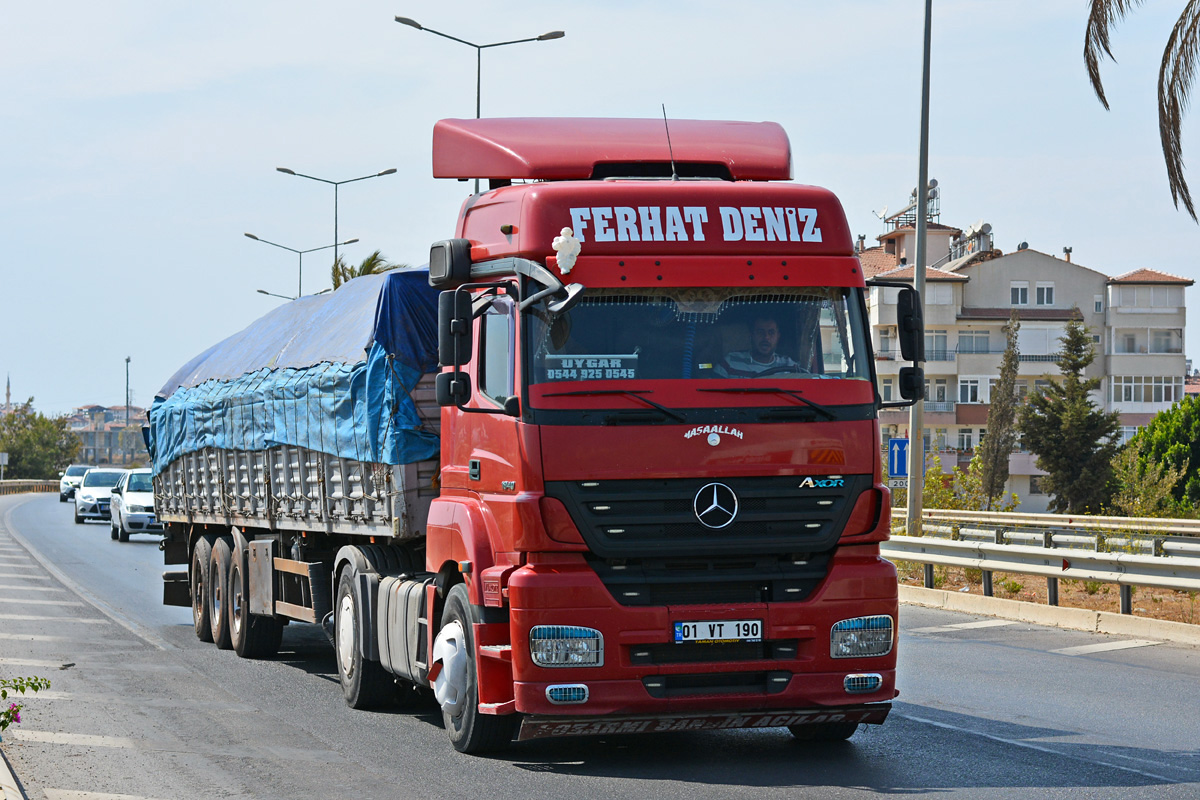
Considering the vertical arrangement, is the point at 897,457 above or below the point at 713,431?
below

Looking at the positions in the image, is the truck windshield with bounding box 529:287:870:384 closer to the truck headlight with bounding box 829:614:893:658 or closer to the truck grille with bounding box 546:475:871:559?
the truck grille with bounding box 546:475:871:559

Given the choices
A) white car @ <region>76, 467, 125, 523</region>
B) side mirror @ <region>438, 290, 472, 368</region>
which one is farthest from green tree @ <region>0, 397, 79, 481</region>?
side mirror @ <region>438, 290, 472, 368</region>

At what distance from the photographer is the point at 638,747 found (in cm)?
922

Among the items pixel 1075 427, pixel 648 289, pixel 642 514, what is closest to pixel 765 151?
pixel 648 289

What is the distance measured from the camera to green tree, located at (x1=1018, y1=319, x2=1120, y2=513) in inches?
2603

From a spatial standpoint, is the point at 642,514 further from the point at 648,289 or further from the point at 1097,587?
the point at 1097,587

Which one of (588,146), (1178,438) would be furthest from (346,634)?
(1178,438)

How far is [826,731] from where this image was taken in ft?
30.1

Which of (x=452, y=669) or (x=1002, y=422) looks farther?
(x=1002, y=422)

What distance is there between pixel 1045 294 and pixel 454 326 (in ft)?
265

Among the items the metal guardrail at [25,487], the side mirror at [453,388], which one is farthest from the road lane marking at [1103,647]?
the metal guardrail at [25,487]

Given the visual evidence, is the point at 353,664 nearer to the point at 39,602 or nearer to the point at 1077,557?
the point at 1077,557

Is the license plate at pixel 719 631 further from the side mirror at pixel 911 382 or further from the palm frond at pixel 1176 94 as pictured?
the palm frond at pixel 1176 94

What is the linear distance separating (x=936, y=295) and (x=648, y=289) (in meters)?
76.4
